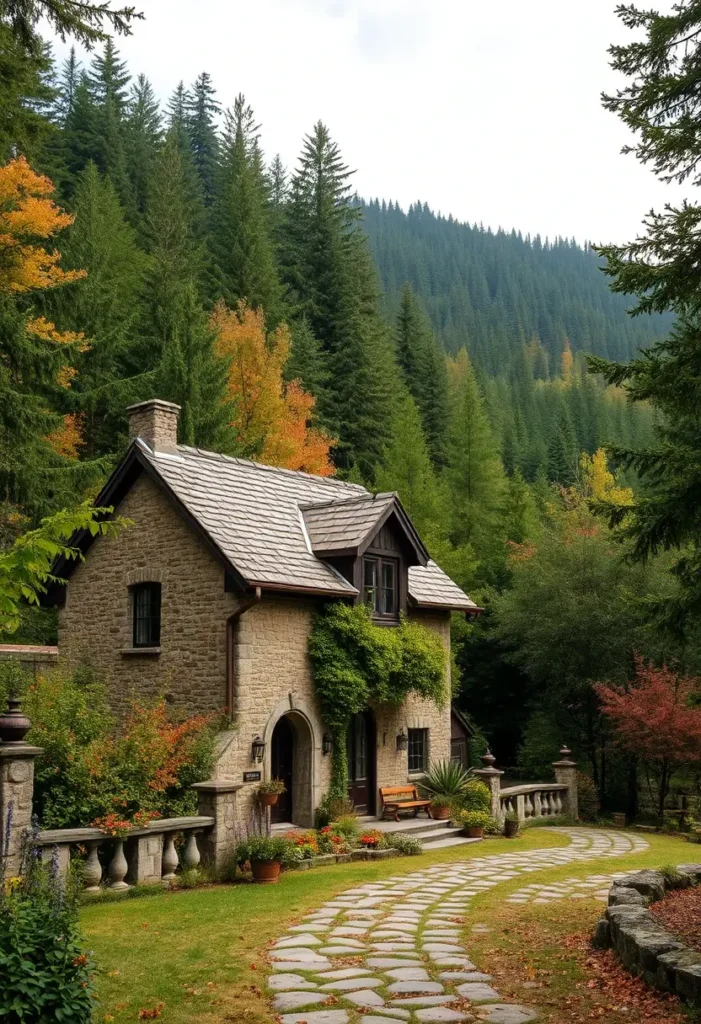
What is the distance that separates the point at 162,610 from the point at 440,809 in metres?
7.58

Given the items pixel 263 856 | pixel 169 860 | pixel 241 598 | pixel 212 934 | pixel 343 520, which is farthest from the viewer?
pixel 343 520

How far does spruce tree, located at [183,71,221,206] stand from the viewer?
64.9 meters

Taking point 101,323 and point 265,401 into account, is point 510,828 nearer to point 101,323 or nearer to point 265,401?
point 265,401

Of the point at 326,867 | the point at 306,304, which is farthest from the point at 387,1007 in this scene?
the point at 306,304

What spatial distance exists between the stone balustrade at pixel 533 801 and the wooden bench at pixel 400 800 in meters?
1.91

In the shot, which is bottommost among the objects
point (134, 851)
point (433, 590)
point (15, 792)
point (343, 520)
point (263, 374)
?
point (134, 851)

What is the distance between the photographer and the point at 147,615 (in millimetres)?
18688

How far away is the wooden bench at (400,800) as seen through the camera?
1967 cm

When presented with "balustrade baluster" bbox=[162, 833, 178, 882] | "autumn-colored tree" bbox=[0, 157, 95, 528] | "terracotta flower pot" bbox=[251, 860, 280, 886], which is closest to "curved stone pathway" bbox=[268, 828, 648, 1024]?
"terracotta flower pot" bbox=[251, 860, 280, 886]

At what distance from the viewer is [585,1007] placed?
6.86 meters

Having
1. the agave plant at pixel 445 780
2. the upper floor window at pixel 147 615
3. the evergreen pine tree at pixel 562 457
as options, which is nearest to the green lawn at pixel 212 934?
the agave plant at pixel 445 780

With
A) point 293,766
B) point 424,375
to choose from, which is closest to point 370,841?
point 293,766

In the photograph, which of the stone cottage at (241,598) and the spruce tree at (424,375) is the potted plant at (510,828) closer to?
the stone cottage at (241,598)

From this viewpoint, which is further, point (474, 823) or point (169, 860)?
point (474, 823)
